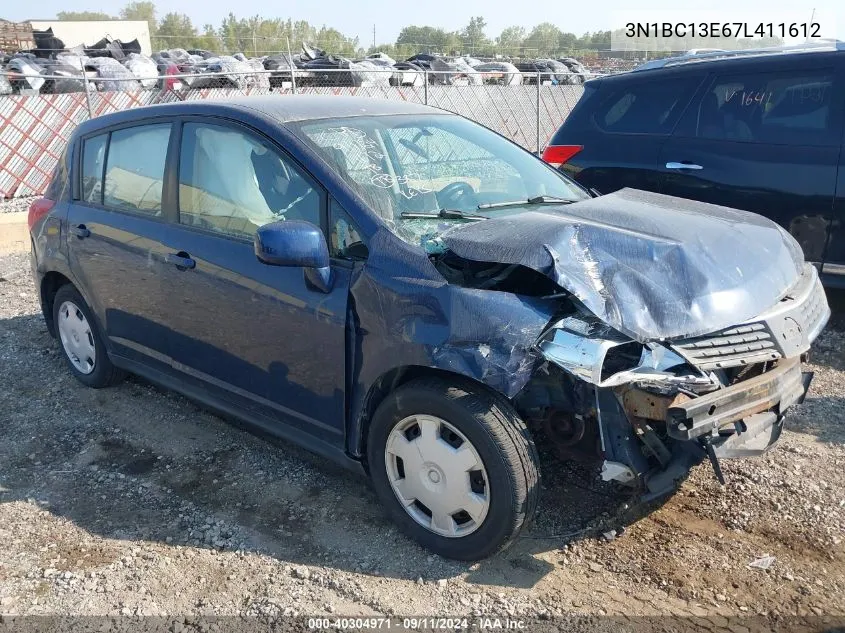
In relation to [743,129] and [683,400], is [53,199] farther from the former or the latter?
[743,129]

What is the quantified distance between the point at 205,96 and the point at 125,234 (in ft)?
37.6

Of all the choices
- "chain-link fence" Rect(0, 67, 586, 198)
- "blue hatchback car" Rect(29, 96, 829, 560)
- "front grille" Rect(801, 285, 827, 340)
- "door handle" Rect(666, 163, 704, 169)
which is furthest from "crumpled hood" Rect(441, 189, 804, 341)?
"chain-link fence" Rect(0, 67, 586, 198)

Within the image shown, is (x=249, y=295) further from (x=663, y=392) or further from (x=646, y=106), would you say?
(x=646, y=106)

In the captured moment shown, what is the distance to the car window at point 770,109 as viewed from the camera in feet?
17.2

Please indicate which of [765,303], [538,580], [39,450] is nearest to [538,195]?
[765,303]

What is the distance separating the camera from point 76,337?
496cm

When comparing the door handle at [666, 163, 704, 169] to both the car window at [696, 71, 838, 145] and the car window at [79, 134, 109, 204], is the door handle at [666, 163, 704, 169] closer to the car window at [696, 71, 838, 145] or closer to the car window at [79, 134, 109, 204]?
the car window at [696, 71, 838, 145]

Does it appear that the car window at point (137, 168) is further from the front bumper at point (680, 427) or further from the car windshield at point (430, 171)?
the front bumper at point (680, 427)

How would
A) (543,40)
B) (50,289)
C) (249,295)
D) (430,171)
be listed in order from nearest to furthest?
(249,295)
(430,171)
(50,289)
(543,40)

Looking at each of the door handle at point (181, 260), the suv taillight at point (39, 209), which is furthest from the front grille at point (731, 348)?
the suv taillight at point (39, 209)

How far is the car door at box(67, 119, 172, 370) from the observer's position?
4.02 metres

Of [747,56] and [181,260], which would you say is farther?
[747,56]

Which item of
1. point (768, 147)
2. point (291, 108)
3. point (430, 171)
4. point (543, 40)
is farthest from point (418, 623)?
point (543, 40)

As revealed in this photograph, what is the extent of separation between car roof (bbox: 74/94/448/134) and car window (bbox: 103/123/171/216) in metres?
0.11
